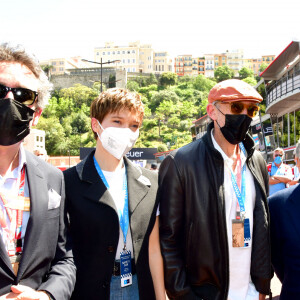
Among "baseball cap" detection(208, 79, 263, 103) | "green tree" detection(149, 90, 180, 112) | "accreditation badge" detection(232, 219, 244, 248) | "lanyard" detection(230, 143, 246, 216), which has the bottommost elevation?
"accreditation badge" detection(232, 219, 244, 248)

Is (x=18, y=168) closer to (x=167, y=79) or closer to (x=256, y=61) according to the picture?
(x=167, y=79)

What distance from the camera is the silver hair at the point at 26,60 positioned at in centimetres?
195

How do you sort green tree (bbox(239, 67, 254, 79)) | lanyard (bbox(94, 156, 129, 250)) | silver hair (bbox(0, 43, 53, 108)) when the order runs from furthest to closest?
1. green tree (bbox(239, 67, 254, 79))
2. lanyard (bbox(94, 156, 129, 250))
3. silver hair (bbox(0, 43, 53, 108))

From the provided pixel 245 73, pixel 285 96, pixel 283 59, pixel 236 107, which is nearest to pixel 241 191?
pixel 236 107

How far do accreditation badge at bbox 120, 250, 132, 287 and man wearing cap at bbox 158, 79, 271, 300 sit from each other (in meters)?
0.26

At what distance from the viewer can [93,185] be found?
7.68 feet

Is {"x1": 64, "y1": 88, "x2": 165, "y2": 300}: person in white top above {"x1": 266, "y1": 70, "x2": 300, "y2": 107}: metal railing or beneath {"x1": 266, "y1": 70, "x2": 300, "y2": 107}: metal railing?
beneath

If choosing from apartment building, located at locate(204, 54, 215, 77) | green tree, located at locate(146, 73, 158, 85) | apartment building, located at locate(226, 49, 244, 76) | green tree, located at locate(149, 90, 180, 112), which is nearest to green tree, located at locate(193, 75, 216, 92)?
green tree, located at locate(146, 73, 158, 85)

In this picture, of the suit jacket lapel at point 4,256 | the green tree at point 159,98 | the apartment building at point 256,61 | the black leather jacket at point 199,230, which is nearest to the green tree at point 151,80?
the green tree at point 159,98

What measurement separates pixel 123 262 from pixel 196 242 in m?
0.52

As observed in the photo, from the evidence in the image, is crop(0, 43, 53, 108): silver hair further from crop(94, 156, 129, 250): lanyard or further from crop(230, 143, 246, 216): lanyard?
crop(230, 143, 246, 216): lanyard

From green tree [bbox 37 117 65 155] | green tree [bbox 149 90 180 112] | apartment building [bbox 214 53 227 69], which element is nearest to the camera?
green tree [bbox 37 117 65 155]

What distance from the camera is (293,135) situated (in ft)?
69.5

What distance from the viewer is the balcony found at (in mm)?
18688
